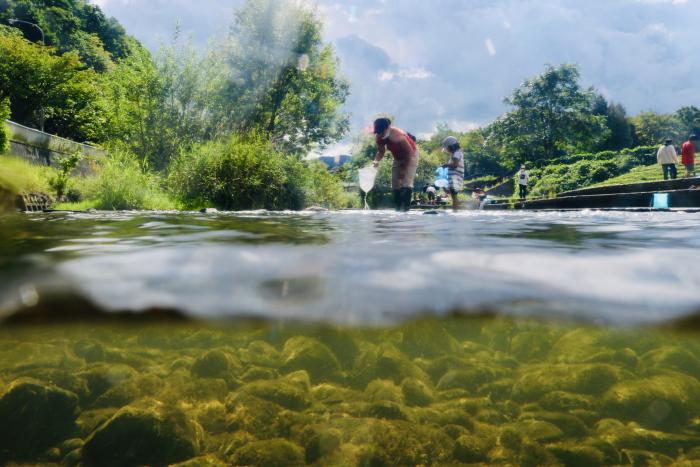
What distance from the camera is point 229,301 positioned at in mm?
2305

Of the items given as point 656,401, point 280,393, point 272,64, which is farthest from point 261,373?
point 272,64

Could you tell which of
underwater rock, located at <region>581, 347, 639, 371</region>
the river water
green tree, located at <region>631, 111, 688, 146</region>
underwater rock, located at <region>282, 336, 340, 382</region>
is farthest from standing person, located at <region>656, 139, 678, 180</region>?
green tree, located at <region>631, 111, 688, 146</region>

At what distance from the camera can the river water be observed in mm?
2279

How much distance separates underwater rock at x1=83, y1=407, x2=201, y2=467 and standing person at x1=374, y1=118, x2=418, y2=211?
722cm

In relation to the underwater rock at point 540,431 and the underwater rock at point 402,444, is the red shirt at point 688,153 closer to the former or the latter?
the underwater rock at point 540,431

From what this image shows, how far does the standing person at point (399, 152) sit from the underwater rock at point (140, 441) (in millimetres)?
7221

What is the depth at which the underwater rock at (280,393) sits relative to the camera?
265 centimetres

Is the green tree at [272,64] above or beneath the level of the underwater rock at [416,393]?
above

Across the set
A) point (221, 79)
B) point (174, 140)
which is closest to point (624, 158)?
point (221, 79)

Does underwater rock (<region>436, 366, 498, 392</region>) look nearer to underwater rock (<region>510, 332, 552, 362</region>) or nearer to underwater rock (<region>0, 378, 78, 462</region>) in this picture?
underwater rock (<region>510, 332, 552, 362</region>)

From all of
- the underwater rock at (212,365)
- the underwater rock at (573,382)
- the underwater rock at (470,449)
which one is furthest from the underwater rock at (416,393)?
the underwater rock at (212,365)

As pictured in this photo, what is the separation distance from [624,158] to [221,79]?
32.4 meters

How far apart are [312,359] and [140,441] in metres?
1.11

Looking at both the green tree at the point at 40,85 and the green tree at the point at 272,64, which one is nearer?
the green tree at the point at 272,64
